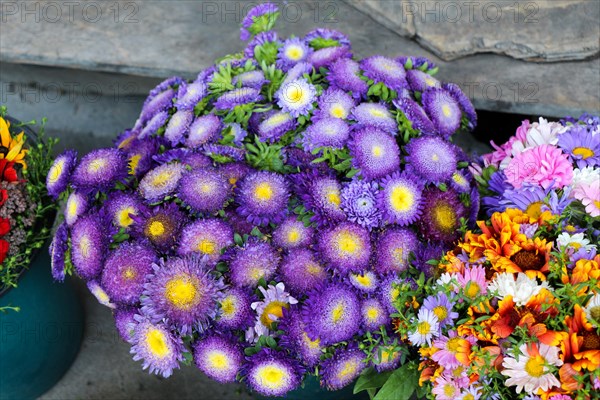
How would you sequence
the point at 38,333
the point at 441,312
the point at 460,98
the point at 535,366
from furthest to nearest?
the point at 38,333
the point at 460,98
the point at 441,312
the point at 535,366

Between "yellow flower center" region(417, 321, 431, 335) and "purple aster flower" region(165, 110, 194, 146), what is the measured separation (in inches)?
24.2

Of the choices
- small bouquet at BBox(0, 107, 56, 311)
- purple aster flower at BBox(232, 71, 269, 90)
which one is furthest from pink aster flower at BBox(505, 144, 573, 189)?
small bouquet at BBox(0, 107, 56, 311)

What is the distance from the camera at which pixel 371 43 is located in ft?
6.76

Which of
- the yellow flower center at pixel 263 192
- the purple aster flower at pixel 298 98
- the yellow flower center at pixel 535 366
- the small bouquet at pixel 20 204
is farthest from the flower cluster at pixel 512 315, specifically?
the small bouquet at pixel 20 204

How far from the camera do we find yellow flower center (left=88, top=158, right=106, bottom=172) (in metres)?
1.31

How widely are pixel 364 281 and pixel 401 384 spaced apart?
0.21 metres

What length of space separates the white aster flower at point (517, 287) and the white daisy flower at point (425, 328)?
0.36 feet

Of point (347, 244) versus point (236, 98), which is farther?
point (236, 98)

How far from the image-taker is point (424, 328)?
1147mm

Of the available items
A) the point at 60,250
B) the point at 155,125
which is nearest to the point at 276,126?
the point at 155,125

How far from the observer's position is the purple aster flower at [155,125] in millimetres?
1425

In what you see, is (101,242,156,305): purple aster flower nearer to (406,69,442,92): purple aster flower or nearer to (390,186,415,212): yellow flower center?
(390,186,415,212): yellow flower center

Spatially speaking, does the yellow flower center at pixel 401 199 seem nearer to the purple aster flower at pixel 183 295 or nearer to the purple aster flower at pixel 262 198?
the purple aster flower at pixel 262 198

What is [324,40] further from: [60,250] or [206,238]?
[60,250]
